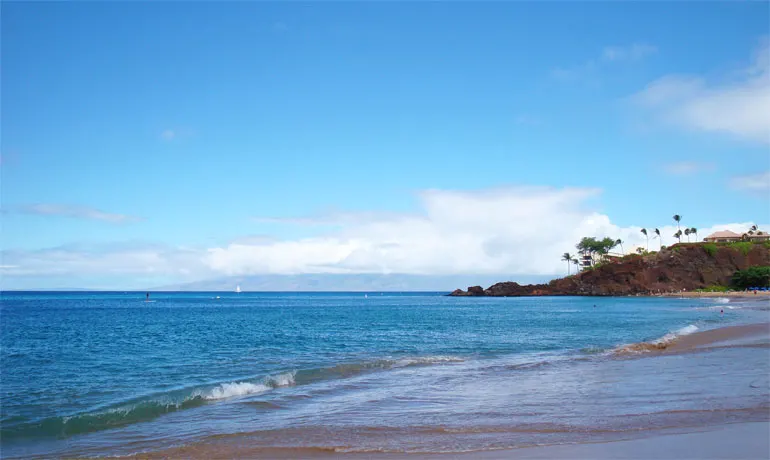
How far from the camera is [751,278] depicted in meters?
128

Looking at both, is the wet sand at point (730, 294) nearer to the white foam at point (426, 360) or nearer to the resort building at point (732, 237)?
the resort building at point (732, 237)

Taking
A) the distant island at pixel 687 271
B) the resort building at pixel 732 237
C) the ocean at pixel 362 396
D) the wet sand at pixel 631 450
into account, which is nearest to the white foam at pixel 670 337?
the ocean at pixel 362 396

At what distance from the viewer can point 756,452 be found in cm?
951

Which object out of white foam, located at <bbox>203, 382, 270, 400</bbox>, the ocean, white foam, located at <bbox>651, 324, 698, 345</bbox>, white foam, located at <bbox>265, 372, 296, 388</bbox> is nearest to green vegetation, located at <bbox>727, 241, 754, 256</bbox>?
white foam, located at <bbox>651, 324, 698, 345</bbox>

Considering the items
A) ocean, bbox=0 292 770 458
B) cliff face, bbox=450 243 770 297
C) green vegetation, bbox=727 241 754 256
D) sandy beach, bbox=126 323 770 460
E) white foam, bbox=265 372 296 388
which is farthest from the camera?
cliff face, bbox=450 243 770 297

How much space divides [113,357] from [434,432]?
2224cm

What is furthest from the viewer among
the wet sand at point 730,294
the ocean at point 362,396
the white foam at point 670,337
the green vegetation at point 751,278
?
the green vegetation at point 751,278

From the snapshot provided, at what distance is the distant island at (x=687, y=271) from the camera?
133250 millimetres

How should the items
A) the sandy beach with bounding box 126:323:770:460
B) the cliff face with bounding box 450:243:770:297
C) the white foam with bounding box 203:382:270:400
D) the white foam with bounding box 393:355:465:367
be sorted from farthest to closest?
the cliff face with bounding box 450:243:770:297 → the white foam with bounding box 393:355:465:367 → the white foam with bounding box 203:382:270:400 → the sandy beach with bounding box 126:323:770:460

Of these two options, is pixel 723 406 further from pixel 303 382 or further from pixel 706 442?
pixel 303 382

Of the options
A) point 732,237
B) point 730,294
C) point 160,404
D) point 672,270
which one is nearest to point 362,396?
point 160,404

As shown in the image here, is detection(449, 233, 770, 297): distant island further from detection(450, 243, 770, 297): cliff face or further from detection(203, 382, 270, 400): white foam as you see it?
detection(203, 382, 270, 400): white foam

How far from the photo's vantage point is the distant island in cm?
13325

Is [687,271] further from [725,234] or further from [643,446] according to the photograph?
[643,446]
